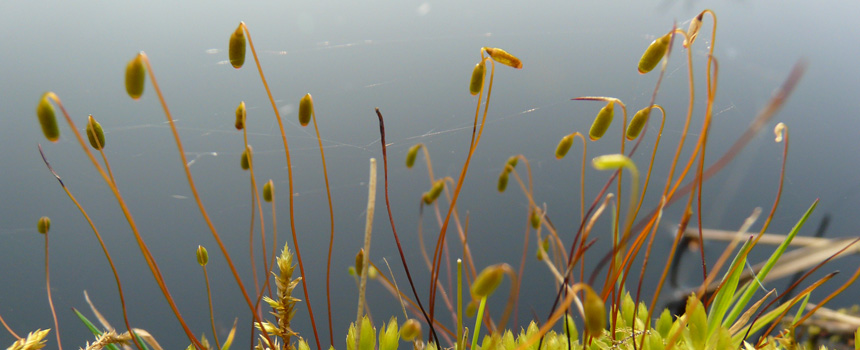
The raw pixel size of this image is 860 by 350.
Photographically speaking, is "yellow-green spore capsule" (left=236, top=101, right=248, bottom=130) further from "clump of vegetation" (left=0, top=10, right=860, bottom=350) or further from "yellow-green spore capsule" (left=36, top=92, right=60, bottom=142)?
"yellow-green spore capsule" (left=36, top=92, right=60, bottom=142)

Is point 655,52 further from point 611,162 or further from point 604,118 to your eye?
point 611,162

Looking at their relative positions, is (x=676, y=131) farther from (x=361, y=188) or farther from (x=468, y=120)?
(x=361, y=188)

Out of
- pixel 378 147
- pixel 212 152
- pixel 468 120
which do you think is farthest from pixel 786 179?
pixel 212 152

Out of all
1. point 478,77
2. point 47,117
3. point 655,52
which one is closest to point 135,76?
point 47,117

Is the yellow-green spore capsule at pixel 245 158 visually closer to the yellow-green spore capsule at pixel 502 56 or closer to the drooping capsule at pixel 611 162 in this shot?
the yellow-green spore capsule at pixel 502 56

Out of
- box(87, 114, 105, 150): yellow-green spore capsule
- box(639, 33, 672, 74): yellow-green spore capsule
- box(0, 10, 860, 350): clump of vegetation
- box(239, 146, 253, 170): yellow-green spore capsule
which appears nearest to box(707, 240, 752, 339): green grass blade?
box(0, 10, 860, 350): clump of vegetation

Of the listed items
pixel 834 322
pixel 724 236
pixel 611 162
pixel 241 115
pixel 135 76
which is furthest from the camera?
pixel 724 236

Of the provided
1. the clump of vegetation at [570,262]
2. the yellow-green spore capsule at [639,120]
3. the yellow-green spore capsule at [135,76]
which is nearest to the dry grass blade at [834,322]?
the clump of vegetation at [570,262]
